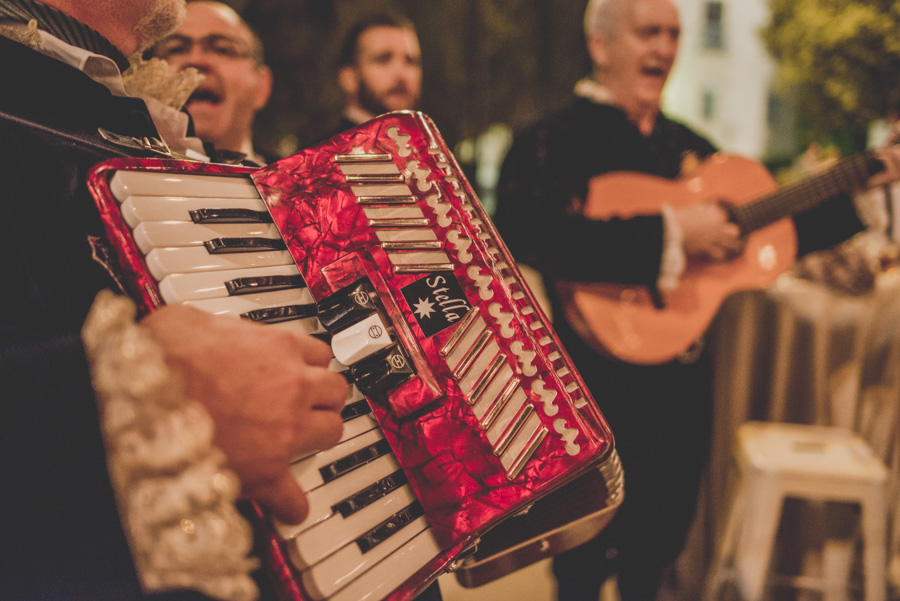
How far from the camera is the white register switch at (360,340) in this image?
56cm

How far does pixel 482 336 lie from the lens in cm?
62

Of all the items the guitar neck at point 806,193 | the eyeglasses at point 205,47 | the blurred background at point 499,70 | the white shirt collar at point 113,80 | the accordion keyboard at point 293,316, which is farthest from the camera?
the blurred background at point 499,70

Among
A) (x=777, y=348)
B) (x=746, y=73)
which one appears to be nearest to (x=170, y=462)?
(x=777, y=348)

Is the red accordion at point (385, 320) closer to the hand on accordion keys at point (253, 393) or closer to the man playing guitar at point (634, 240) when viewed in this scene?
the hand on accordion keys at point (253, 393)

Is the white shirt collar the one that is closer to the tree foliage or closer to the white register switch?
the white register switch

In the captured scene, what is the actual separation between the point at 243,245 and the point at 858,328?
194 centimetres

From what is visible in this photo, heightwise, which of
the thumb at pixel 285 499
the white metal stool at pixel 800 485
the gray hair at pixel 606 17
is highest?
the gray hair at pixel 606 17

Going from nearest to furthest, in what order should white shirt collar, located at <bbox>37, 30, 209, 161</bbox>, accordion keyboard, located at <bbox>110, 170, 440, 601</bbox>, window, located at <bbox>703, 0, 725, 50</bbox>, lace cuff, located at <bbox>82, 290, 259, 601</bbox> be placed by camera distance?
lace cuff, located at <bbox>82, 290, 259, 601</bbox>, accordion keyboard, located at <bbox>110, 170, 440, 601</bbox>, white shirt collar, located at <bbox>37, 30, 209, 161</bbox>, window, located at <bbox>703, 0, 725, 50</bbox>

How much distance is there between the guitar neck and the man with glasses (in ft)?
4.94

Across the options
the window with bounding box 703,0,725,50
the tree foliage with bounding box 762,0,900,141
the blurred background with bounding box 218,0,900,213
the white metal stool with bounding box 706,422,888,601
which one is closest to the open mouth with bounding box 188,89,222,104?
the tree foliage with bounding box 762,0,900,141

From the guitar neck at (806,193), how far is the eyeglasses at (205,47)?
155 cm

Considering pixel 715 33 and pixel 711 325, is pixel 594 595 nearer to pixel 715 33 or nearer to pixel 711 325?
pixel 711 325

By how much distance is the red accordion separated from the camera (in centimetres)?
52

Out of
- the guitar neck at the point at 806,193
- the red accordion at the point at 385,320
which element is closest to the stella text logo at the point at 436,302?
the red accordion at the point at 385,320
